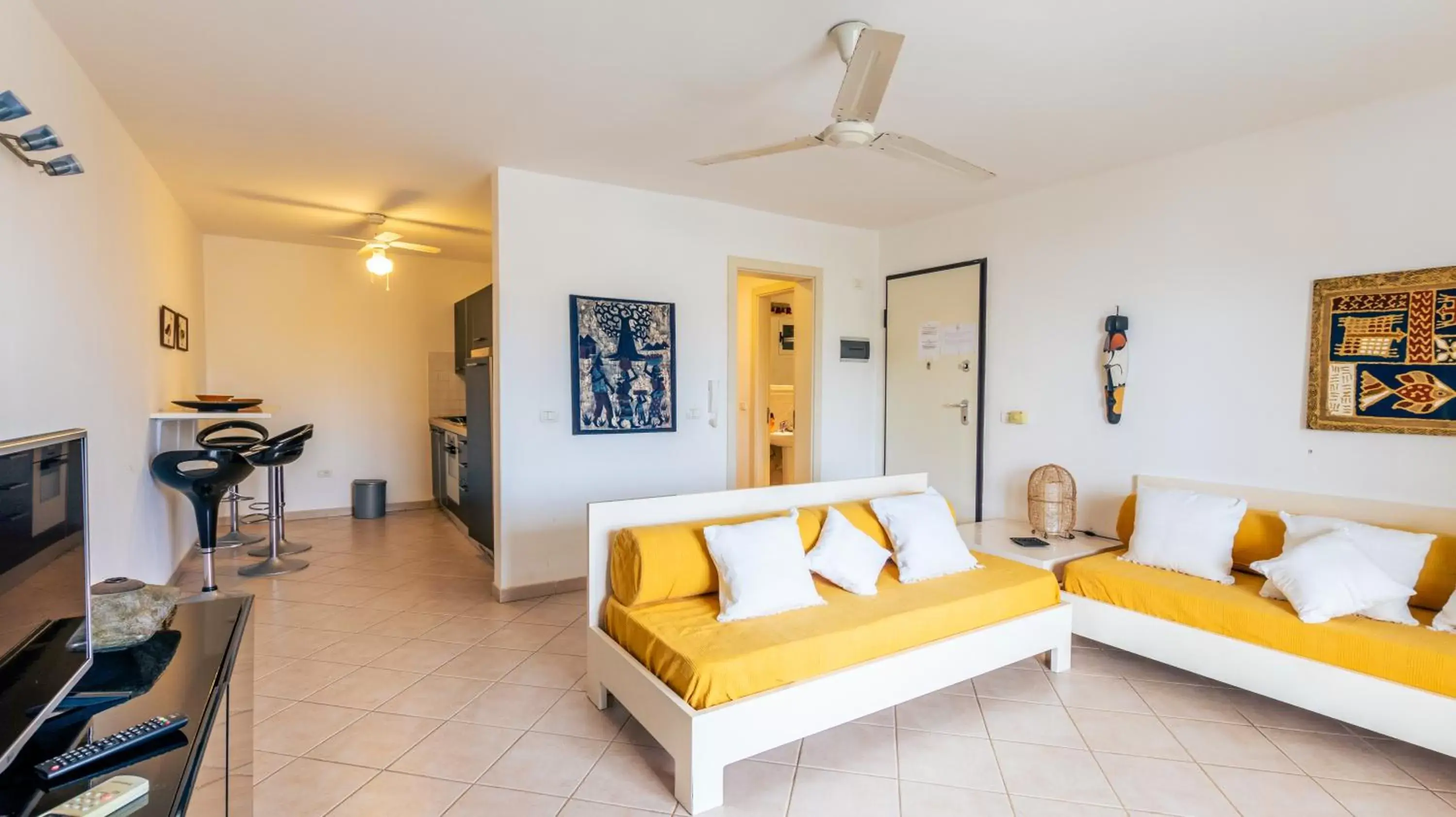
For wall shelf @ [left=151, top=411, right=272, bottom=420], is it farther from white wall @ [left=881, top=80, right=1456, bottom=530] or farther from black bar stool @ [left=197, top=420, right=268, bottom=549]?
white wall @ [left=881, top=80, right=1456, bottom=530]

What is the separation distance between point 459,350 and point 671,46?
173 inches

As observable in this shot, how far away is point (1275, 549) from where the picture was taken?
2.87m

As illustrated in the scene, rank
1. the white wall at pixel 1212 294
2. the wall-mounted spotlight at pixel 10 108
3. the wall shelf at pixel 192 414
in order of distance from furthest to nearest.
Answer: the wall shelf at pixel 192 414
the white wall at pixel 1212 294
the wall-mounted spotlight at pixel 10 108

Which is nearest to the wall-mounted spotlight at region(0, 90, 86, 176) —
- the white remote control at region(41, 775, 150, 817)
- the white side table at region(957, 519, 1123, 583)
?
the white remote control at region(41, 775, 150, 817)

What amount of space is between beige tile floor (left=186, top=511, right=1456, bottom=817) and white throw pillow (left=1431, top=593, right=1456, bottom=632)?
46cm

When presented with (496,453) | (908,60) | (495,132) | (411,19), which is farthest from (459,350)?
(908,60)

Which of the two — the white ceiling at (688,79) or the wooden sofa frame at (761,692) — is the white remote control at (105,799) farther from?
the white ceiling at (688,79)

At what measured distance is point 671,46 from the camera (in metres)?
2.30

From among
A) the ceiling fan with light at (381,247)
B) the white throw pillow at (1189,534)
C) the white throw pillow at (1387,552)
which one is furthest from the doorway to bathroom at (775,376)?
the white throw pillow at (1387,552)

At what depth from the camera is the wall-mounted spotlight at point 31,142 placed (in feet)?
5.14

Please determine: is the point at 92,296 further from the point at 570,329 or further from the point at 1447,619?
the point at 1447,619

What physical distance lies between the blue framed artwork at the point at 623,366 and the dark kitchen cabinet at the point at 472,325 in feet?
2.62

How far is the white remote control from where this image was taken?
3.19ft

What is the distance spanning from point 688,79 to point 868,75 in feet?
2.79
